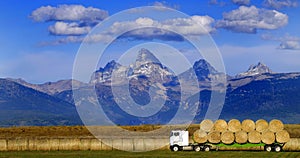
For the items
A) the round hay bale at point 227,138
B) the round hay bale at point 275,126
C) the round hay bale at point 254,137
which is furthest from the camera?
the round hay bale at point 227,138

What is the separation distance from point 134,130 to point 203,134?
31.1 m

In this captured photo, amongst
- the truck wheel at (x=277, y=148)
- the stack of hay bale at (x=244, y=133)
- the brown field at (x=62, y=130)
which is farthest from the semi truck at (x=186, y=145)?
the brown field at (x=62, y=130)

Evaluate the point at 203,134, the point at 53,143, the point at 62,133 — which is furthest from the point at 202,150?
the point at 62,133

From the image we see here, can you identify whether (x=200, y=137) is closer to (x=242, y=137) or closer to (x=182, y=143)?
(x=182, y=143)

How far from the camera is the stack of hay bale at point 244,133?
69.1 m

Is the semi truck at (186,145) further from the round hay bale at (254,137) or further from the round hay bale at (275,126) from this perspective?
the round hay bale at (275,126)

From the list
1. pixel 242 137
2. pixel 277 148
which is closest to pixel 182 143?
pixel 242 137

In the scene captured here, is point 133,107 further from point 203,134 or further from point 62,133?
point 62,133

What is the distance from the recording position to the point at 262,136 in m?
69.1

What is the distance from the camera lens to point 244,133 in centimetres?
6956

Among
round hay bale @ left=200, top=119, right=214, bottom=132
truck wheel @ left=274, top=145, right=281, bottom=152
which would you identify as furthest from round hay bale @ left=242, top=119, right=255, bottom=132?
round hay bale @ left=200, top=119, right=214, bottom=132

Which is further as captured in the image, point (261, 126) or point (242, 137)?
point (261, 126)

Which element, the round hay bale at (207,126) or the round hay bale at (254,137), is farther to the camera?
the round hay bale at (207,126)

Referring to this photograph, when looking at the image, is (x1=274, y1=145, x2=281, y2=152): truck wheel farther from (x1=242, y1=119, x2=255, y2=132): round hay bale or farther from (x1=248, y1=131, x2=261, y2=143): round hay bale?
(x1=242, y1=119, x2=255, y2=132): round hay bale
